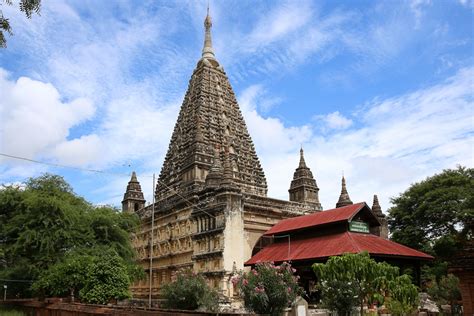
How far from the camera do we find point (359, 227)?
27641 millimetres

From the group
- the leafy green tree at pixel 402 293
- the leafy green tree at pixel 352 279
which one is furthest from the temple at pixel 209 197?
the leafy green tree at pixel 402 293

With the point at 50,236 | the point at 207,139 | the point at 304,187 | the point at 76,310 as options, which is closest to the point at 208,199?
the point at 207,139

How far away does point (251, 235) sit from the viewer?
108 ft

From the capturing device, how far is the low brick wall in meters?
12.7

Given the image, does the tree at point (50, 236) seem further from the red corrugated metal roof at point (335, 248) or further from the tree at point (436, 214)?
the tree at point (436, 214)

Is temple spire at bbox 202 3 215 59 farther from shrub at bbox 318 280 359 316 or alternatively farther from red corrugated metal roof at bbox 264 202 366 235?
shrub at bbox 318 280 359 316

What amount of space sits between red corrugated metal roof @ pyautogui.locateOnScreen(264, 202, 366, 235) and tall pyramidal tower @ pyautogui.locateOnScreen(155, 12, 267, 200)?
23.1 feet

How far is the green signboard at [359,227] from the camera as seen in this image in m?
27.1

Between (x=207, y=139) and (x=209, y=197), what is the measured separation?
8970 millimetres

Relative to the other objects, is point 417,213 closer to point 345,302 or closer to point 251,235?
point 251,235

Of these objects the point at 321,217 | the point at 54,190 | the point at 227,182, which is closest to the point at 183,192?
the point at 227,182

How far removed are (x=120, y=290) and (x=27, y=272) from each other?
8.85 meters

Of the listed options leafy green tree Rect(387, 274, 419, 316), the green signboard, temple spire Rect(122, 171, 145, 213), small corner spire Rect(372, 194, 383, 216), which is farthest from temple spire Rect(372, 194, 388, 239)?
temple spire Rect(122, 171, 145, 213)

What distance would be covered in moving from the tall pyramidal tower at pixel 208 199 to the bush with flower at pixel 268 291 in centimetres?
826
